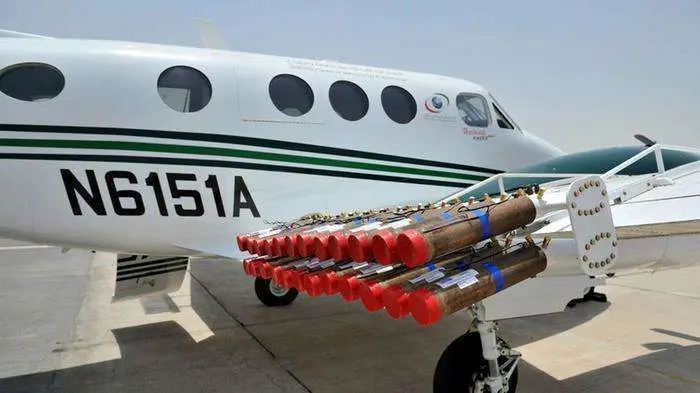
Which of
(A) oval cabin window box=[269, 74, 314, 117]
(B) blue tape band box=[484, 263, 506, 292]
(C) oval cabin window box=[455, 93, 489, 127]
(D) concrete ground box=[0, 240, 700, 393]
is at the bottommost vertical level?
(D) concrete ground box=[0, 240, 700, 393]

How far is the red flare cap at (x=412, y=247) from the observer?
2.84 meters

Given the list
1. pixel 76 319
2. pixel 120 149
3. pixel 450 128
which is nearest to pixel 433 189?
pixel 450 128

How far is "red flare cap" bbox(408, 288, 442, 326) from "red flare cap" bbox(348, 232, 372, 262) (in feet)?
1.18

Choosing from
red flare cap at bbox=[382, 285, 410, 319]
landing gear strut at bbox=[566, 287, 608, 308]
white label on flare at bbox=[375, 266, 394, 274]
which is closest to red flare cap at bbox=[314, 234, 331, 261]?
white label on flare at bbox=[375, 266, 394, 274]

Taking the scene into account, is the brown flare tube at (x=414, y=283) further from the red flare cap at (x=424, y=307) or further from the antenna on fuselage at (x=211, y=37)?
the antenna on fuselage at (x=211, y=37)

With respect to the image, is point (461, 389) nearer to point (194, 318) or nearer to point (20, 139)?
point (20, 139)

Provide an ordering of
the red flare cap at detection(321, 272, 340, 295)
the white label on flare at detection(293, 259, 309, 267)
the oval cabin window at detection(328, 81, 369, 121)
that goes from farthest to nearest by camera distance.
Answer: the oval cabin window at detection(328, 81, 369, 121), the white label on flare at detection(293, 259, 309, 267), the red flare cap at detection(321, 272, 340, 295)

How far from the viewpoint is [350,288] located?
3383mm

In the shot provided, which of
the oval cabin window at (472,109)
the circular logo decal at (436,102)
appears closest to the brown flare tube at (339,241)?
the circular logo decal at (436,102)

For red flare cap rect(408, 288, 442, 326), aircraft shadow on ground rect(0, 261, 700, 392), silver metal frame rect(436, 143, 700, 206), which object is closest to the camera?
red flare cap rect(408, 288, 442, 326)

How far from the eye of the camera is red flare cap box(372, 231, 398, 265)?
295cm

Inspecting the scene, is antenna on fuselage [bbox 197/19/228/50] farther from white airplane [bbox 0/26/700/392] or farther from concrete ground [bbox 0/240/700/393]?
concrete ground [bbox 0/240/700/393]

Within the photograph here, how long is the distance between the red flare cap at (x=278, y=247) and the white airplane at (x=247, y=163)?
50.0 inches

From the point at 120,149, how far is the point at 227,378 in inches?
96.3
